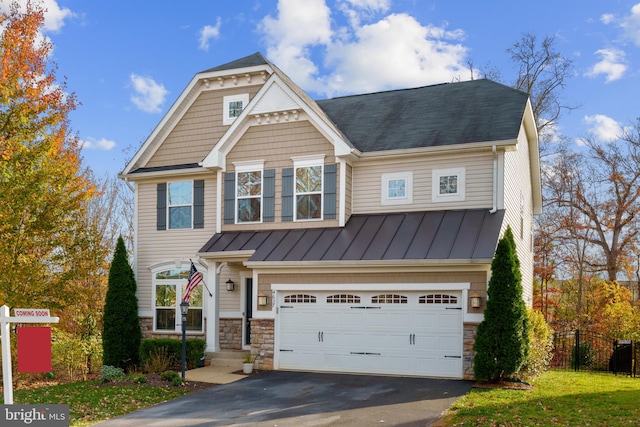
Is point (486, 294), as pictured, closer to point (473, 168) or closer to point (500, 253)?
point (500, 253)

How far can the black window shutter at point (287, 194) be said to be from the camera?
54.4 feet

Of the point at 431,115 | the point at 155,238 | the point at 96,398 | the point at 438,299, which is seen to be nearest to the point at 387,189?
the point at 431,115

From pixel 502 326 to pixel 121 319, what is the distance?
35.2 feet

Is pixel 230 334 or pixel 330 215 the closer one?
pixel 330 215

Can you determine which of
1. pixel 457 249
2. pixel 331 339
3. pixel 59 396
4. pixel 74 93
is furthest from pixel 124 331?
pixel 457 249

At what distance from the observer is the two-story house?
1369cm

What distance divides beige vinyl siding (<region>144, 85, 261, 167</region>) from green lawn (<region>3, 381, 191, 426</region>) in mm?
7275

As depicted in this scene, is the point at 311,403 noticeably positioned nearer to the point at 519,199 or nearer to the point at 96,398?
the point at 96,398

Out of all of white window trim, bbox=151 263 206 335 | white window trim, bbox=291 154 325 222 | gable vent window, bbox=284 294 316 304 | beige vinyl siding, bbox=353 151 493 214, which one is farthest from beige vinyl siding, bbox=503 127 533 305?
white window trim, bbox=151 263 206 335

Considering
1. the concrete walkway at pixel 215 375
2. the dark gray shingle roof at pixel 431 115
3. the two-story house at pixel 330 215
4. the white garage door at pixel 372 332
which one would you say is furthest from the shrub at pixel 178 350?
the dark gray shingle roof at pixel 431 115

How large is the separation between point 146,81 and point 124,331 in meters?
14.6

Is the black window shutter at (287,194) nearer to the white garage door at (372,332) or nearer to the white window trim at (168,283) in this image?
the white garage door at (372,332)

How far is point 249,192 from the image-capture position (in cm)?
1712

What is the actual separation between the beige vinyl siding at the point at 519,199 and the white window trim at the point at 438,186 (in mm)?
1070
